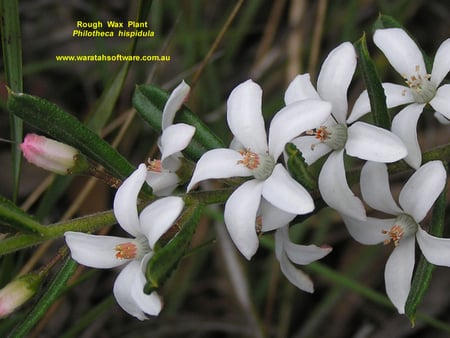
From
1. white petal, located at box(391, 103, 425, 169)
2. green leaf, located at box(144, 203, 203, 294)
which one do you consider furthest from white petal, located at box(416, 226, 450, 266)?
green leaf, located at box(144, 203, 203, 294)

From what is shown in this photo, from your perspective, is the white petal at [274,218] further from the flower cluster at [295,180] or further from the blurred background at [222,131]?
the blurred background at [222,131]

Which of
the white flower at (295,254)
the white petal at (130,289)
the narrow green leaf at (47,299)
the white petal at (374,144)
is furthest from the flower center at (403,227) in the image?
the narrow green leaf at (47,299)

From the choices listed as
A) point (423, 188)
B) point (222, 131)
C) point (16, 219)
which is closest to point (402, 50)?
point (423, 188)

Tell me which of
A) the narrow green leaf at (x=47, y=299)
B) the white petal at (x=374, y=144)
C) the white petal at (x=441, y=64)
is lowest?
the narrow green leaf at (x=47, y=299)

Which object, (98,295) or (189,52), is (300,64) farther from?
(98,295)

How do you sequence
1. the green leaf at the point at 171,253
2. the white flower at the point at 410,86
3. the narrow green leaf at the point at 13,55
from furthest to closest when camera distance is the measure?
1. the narrow green leaf at the point at 13,55
2. the white flower at the point at 410,86
3. the green leaf at the point at 171,253

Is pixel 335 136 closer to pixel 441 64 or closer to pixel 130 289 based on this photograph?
pixel 441 64
